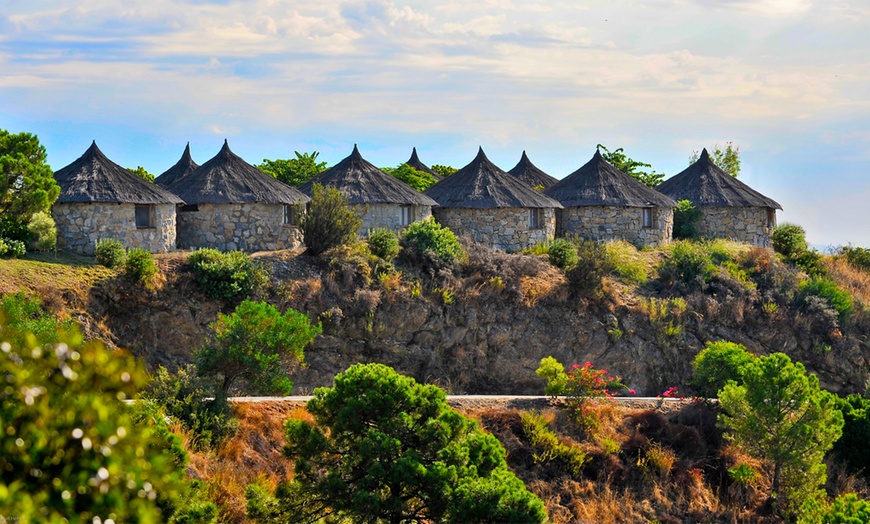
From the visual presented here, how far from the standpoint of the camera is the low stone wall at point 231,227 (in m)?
34.0

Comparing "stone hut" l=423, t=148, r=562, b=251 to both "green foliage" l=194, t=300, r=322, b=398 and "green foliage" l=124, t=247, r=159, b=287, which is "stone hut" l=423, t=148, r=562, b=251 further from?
"green foliage" l=194, t=300, r=322, b=398

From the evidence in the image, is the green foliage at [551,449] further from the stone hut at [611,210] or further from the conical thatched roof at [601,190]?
the conical thatched roof at [601,190]

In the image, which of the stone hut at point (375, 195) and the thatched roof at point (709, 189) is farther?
the thatched roof at point (709, 189)

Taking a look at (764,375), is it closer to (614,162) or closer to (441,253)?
(441,253)

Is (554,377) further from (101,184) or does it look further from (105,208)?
(101,184)

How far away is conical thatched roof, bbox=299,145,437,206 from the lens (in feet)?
120

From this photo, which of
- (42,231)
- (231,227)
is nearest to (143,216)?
(231,227)

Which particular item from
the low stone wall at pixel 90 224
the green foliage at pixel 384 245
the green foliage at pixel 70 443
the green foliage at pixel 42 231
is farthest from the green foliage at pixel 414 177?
the green foliage at pixel 70 443

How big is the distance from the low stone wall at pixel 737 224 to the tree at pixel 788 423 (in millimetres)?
22087

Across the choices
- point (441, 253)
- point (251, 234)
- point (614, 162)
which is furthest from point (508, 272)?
point (614, 162)

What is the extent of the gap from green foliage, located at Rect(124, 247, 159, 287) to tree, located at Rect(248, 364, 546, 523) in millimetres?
13017

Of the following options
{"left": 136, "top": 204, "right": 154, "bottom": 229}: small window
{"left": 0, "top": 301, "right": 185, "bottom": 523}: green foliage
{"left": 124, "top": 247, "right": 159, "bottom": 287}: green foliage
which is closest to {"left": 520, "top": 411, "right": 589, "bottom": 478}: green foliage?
{"left": 124, "top": 247, "right": 159, "bottom": 287}: green foliage

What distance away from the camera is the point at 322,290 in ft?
106

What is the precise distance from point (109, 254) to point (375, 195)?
34.4 ft
